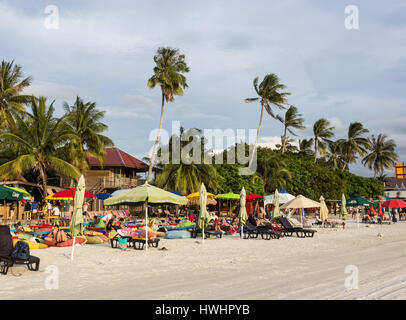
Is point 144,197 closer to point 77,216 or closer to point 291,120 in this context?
point 77,216

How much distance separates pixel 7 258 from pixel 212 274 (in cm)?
430

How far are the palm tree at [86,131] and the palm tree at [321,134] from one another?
32.1 metres

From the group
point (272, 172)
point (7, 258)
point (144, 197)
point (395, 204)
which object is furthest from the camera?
point (272, 172)

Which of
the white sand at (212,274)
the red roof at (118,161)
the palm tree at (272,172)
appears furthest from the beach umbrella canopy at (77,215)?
the palm tree at (272,172)

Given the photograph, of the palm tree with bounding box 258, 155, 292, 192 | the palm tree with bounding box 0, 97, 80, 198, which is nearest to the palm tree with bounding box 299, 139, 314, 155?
the palm tree with bounding box 258, 155, 292, 192

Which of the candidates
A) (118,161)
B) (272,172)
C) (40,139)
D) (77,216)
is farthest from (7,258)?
(272,172)

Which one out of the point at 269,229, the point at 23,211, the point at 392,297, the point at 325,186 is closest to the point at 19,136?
the point at 23,211

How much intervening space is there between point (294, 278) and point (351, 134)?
54.3 metres

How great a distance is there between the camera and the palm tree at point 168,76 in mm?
34219

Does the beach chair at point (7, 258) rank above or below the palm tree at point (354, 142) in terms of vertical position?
below

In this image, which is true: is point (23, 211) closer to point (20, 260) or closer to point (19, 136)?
point (19, 136)

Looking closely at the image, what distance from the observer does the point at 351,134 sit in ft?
189

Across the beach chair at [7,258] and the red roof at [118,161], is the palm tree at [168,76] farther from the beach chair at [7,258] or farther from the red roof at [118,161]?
the beach chair at [7,258]

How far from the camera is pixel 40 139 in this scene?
27.0m
